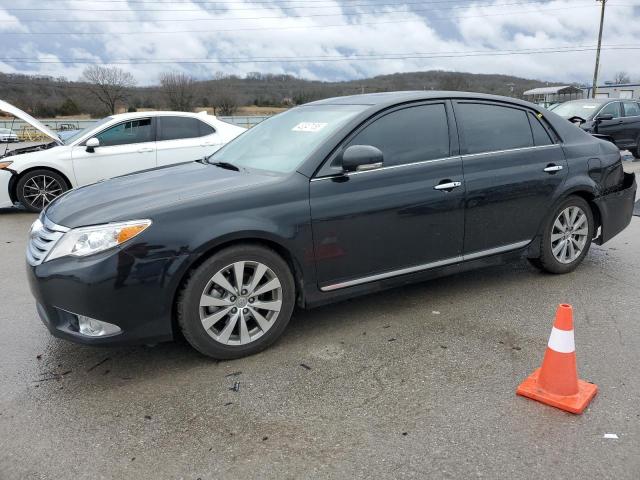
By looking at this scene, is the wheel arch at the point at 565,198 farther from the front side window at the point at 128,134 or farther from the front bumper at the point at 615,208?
the front side window at the point at 128,134

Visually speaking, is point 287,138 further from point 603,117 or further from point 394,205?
point 603,117

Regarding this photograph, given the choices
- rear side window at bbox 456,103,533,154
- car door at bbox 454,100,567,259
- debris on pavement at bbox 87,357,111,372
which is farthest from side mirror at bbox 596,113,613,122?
debris on pavement at bbox 87,357,111,372

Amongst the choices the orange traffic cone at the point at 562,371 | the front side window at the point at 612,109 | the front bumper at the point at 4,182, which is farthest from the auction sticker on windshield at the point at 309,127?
the front side window at the point at 612,109

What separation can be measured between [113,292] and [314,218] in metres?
1.27

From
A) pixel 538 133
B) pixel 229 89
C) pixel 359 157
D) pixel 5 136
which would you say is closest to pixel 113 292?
pixel 359 157

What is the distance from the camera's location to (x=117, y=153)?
8359mm

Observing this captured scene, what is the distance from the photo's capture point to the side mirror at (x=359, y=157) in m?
3.50

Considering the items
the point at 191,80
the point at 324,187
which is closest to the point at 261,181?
the point at 324,187

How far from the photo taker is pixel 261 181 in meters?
3.49

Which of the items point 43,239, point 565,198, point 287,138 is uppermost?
point 287,138

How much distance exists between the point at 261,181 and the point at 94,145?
224 inches

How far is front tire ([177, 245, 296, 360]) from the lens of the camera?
3166mm

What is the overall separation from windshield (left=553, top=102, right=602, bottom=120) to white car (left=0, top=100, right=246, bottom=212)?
9.53m

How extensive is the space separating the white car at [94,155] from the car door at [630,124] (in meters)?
10.9
